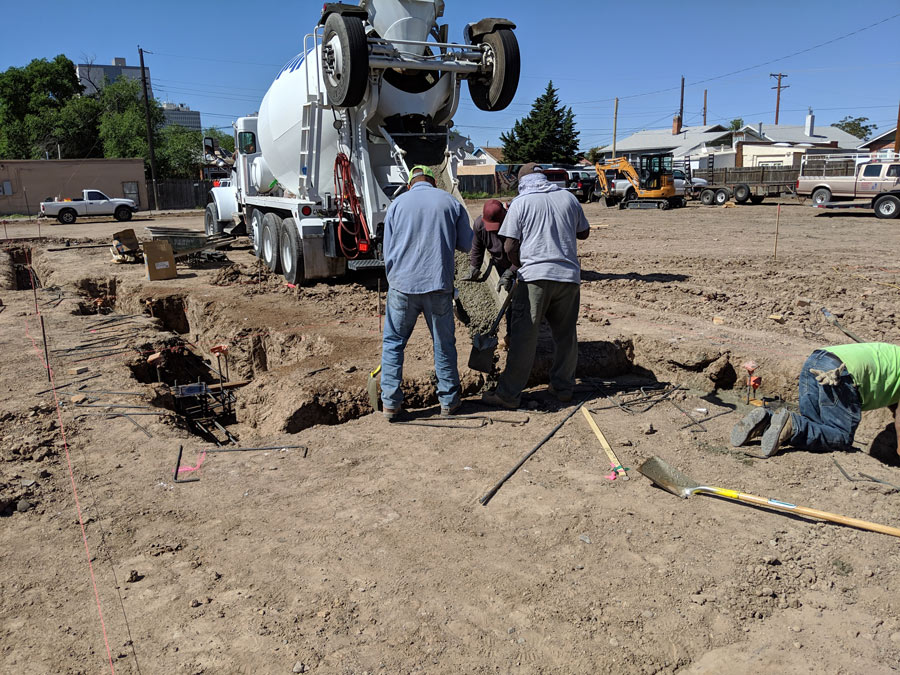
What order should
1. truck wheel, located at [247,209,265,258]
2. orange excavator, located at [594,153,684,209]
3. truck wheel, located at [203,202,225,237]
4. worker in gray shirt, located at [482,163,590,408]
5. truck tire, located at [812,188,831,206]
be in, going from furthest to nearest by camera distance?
orange excavator, located at [594,153,684,209], truck tire, located at [812,188,831,206], truck wheel, located at [203,202,225,237], truck wheel, located at [247,209,265,258], worker in gray shirt, located at [482,163,590,408]

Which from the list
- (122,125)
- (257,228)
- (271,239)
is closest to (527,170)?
(271,239)

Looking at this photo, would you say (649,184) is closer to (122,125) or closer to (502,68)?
(502,68)

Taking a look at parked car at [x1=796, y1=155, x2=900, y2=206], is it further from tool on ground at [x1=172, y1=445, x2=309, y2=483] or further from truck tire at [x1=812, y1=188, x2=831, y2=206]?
tool on ground at [x1=172, y1=445, x2=309, y2=483]

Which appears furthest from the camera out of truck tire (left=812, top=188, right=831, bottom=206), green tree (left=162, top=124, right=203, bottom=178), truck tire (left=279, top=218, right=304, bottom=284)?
green tree (left=162, top=124, right=203, bottom=178)

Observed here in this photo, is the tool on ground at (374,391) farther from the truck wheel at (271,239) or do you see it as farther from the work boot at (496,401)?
the truck wheel at (271,239)

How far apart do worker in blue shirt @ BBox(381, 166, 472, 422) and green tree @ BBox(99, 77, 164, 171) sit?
42898mm

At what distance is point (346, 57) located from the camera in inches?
317

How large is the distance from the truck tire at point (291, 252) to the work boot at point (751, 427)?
295 inches

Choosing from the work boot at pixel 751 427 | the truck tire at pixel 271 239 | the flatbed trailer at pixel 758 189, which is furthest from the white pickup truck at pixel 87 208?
the work boot at pixel 751 427

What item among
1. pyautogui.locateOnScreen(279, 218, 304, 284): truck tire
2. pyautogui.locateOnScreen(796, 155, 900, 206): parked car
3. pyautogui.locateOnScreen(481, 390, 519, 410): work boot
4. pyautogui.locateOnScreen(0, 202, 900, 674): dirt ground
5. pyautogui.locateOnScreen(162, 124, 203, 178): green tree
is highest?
pyautogui.locateOnScreen(162, 124, 203, 178): green tree

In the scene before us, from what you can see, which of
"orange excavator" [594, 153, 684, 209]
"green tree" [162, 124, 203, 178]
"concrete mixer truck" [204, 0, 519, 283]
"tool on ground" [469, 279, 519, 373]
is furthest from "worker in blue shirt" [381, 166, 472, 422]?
"green tree" [162, 124, 203, 178]

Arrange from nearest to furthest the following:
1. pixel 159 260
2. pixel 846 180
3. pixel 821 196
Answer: pixel 159 260, pixel 846 180, pixel 821 196

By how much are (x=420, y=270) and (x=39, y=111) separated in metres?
50.6

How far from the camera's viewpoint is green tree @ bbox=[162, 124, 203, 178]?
4384cm
